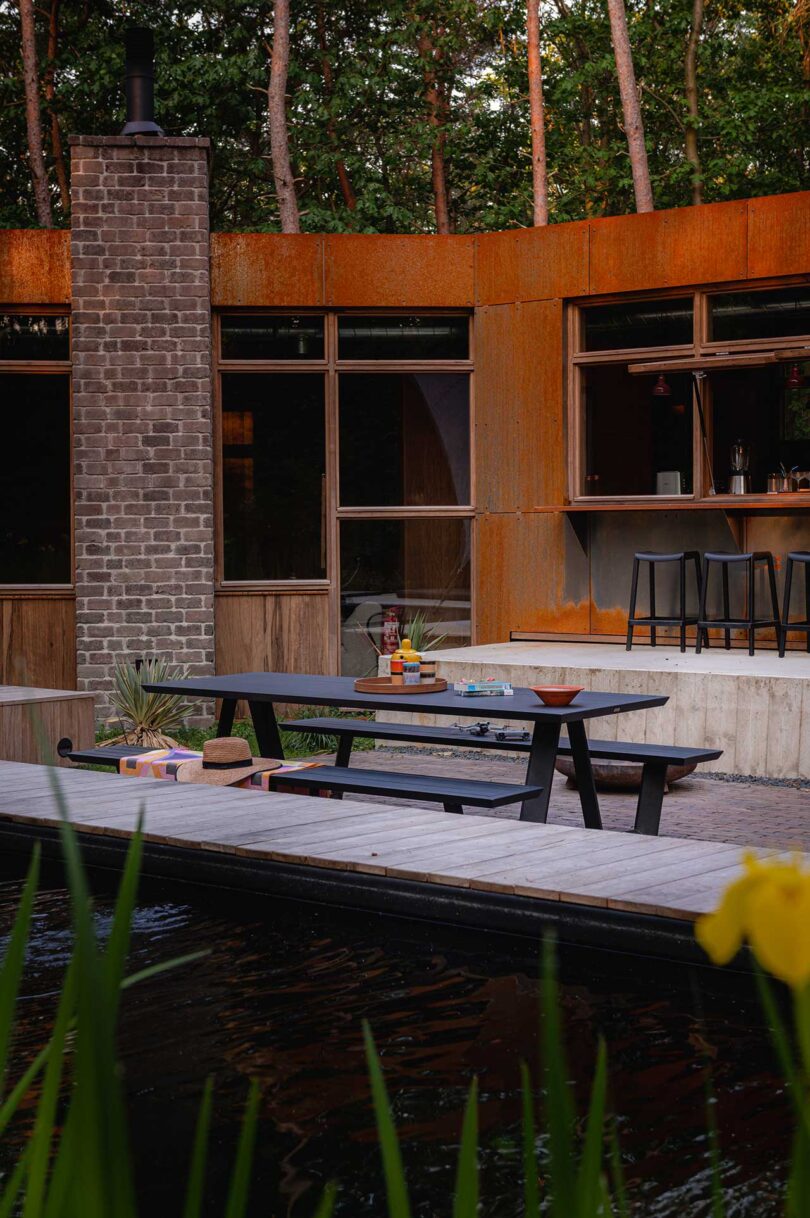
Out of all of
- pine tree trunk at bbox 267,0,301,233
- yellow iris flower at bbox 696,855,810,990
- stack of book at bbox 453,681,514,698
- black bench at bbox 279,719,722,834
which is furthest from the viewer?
pine tree trunk at bbox 267,0,301,233

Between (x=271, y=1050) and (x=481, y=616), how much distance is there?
26.2 ft

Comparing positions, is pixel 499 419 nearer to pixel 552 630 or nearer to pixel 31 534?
pixel 552 630

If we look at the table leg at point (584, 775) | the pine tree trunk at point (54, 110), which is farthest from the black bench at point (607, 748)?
the pine tree trunk at point (54, 110)

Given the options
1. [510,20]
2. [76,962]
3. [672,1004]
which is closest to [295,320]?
[672,1004]

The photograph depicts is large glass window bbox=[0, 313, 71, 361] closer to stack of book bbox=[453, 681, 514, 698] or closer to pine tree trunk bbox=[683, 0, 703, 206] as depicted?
stack of book bbox=[453, 681, 514, 698]

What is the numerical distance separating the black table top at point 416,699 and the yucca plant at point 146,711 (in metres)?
2.18

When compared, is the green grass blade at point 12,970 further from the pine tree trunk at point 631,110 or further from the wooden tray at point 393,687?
the pine tree trunk at point 631,110

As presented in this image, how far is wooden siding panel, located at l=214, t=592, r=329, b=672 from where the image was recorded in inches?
436

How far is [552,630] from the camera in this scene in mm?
11055

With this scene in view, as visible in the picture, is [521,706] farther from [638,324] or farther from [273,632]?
[638,324]

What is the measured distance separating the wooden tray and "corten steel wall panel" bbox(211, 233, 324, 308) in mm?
5111

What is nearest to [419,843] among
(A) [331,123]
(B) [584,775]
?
(B) [584,775]

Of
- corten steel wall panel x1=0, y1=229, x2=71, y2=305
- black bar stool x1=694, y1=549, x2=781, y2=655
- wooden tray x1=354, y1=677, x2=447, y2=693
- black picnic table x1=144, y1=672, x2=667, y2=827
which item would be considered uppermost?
corten steel wall panel x1=0, y1=229, x2=71, y2=305

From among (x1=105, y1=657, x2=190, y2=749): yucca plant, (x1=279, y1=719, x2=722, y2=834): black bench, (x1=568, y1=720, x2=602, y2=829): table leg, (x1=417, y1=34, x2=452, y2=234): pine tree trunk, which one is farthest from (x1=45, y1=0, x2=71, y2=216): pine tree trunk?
(x1=568, y1=720, x2=602, y2=829): table leg
